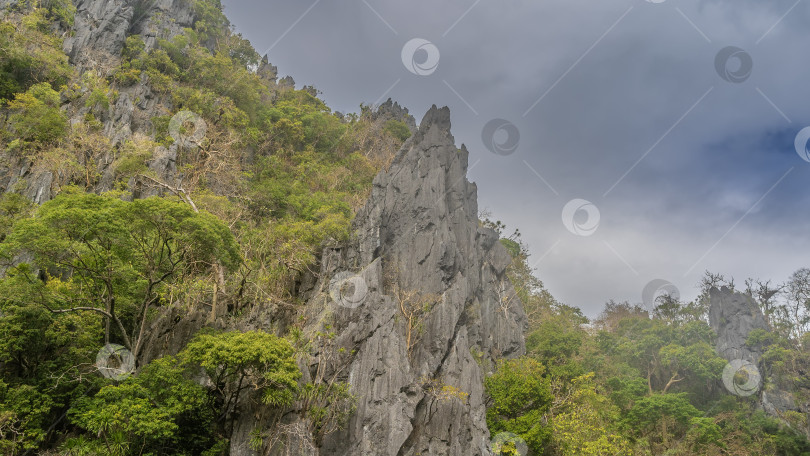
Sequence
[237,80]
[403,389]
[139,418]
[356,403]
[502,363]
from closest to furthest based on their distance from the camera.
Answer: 1. [139,418]
2. [356,403]
3. [403,389]
4. [502,363]
5. [237,80]

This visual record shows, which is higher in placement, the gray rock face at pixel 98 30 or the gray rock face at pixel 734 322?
the gray rock face at pixel 98 30

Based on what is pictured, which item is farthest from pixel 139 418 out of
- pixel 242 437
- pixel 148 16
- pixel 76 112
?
pixel 148 16

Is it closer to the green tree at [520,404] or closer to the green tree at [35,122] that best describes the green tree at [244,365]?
the green tree at [520,404]

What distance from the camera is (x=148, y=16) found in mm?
37281

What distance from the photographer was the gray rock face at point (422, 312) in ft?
59.9

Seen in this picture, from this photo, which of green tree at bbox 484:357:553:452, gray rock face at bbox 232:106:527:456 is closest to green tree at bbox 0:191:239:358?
gray rock face at bbox 232:106:527:456

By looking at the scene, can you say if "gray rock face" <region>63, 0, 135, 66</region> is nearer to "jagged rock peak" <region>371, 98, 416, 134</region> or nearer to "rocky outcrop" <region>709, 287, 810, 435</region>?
"jagged rock peak" <region>371, 98, 416, 134</region>

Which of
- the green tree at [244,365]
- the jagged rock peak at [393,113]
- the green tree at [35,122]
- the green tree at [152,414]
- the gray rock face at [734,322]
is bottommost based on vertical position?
the green tree at [152,414]

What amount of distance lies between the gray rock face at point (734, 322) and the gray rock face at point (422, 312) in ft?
56.9

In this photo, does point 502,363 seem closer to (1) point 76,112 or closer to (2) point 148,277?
(2) point 148,277

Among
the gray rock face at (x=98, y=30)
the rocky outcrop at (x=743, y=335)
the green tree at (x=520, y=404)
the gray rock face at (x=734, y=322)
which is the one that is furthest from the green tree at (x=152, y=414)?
the gray rock face at (x=734, y=322)

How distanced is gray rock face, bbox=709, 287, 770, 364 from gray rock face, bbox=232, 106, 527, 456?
17.3 metres

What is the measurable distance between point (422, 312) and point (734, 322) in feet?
96.3

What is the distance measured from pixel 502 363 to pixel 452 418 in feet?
25.0
